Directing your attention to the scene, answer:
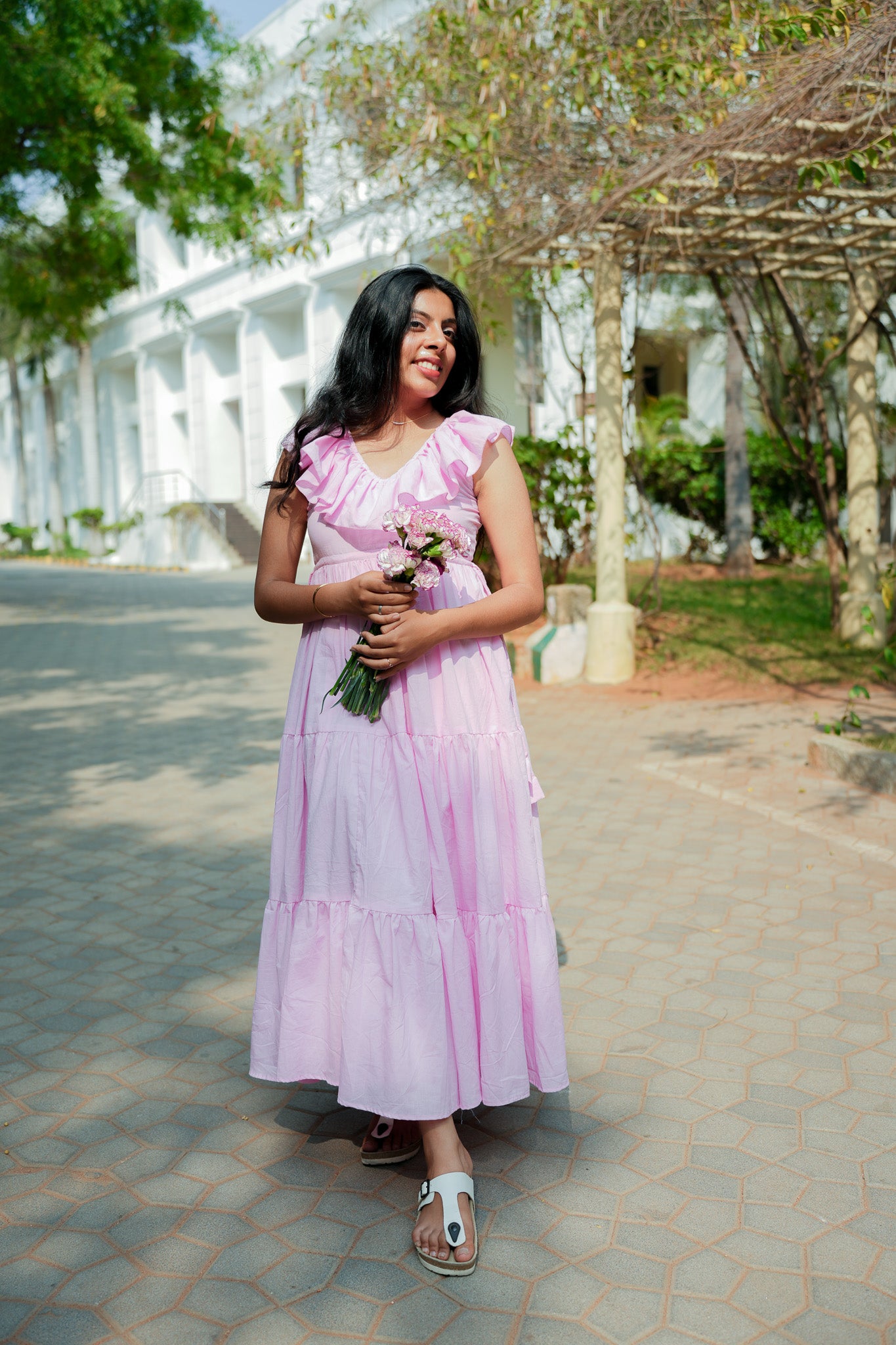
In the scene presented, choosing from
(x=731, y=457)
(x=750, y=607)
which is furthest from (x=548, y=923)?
(x=731, y=457)

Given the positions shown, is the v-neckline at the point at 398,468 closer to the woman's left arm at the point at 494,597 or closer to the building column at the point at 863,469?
the woman's left arm at the point at 494,597

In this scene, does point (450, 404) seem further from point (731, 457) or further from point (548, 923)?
point (731, 457)

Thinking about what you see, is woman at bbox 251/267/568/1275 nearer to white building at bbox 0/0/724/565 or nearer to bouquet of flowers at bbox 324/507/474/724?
bouquet of flowers at bbox 324/507/474/724

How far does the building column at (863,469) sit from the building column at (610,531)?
81.6 inches

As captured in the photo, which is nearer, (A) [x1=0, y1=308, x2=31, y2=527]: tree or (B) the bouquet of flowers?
(B) the bouquet of flowers

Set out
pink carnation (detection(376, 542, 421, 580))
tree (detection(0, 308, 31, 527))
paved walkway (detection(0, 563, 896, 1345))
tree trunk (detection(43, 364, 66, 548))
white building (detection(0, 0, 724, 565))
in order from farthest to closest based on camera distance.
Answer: tree trunk (detection(43, 364, 66, 548)) < tree (detection(0, 308, 31, 527)) < white building (detection(0, 0, 724, 565)) < pink carnation (detection(376, 542, 421, 580)) < paved walkway (detection(0, 563, 896, 1345))

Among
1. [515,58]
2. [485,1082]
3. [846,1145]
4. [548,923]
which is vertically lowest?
[846,1145]

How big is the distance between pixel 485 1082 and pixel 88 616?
47.1 ft

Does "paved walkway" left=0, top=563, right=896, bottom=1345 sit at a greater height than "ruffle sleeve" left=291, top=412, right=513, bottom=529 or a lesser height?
lesser

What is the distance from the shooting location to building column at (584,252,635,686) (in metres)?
9.59

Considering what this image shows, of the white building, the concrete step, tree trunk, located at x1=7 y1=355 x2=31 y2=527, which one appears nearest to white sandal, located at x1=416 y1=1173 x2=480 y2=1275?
the white building

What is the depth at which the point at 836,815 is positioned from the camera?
5.75 metres

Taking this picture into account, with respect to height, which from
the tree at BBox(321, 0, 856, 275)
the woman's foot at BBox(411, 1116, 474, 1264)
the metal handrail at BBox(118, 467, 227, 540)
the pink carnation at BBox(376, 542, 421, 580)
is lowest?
the woman's foot at BBox(411, 1116, 474, 1264)

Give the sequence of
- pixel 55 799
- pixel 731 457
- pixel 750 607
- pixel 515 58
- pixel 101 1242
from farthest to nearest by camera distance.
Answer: pixel 731 457
pixel 750 607
pixel 515 58
pixel 55 799
pixel 101 1242
